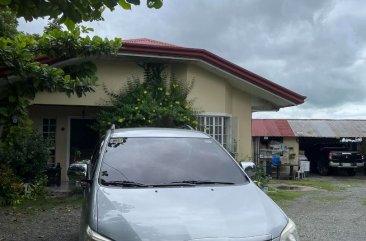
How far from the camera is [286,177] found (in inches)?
934

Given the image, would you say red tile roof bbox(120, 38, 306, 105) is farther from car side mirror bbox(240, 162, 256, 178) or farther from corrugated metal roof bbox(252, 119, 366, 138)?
corrugated metal roof bbox(252, 119, 366, 138)

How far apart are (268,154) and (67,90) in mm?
17869

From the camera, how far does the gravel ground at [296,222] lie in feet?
25.0

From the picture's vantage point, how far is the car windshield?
4559 millimetres

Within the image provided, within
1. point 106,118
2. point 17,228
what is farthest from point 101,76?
point 17,228

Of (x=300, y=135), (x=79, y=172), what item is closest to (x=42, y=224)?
(x=79, y=172)

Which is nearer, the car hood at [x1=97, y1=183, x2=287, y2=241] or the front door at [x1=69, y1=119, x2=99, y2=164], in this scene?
the car hood at [x1=97, y1=183, x2=287, y2=241]

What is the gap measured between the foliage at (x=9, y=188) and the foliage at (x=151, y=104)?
2.38 m

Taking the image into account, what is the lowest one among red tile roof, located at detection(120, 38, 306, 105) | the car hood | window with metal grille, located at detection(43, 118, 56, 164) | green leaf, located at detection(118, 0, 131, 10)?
the car hood

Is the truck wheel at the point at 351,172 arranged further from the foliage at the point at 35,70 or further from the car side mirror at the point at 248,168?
the car side mirror at the point at 248,168

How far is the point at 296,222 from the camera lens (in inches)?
342

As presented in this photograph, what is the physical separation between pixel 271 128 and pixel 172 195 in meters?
24.3

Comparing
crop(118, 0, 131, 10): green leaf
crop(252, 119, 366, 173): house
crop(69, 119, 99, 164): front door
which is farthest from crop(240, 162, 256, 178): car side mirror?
crop(252, 119, 366, 173): house

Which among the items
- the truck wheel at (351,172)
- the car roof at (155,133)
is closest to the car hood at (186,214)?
the car roof at (155,133)
